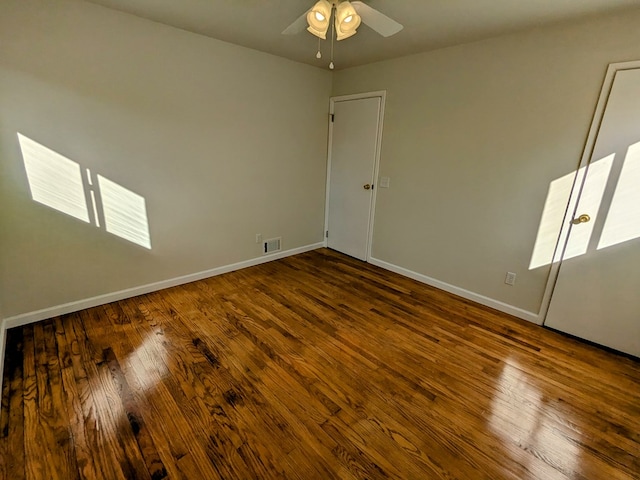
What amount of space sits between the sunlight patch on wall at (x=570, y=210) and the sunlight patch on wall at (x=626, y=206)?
0.08 m

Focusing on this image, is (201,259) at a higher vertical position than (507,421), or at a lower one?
higher

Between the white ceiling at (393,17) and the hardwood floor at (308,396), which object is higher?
the white ceiling at (393,17)

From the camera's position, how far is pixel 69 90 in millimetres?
2234

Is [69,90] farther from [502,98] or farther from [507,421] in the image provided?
[507,421]

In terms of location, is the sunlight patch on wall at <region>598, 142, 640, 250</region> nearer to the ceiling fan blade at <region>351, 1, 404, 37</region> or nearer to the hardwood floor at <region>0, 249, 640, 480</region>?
the hardwood floor at <region>0, 249, 640, 480</region>

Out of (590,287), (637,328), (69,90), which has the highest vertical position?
(69,90)

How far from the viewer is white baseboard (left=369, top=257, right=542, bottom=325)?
8.83 ft

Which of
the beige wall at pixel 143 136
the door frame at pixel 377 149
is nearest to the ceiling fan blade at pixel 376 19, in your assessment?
the door frame at pixel 377 149

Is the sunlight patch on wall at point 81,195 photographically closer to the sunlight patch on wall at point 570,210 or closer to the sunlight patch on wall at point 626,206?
the sunlight patch on wall at point 570,210

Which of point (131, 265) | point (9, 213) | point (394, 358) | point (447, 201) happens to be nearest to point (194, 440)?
point (394, 358)

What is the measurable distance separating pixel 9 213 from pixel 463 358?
345cm

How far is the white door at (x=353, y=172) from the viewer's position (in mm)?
3609

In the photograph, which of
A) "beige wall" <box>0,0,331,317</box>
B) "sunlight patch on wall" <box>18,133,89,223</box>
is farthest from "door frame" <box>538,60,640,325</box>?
"sunlight patch on wall" <box>18,133,89,223</box>

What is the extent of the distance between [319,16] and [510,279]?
103 inches
